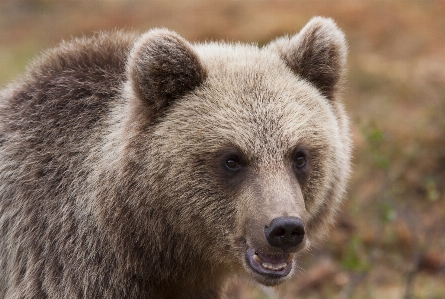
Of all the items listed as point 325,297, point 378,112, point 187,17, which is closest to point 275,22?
point 187,17

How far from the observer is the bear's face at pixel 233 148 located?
469 cm

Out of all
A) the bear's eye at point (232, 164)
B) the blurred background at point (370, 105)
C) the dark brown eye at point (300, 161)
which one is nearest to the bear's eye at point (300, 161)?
the dark brown eye at point (300, 161)

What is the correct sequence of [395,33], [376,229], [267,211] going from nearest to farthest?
[267,211]
[376,229]
[395,33]

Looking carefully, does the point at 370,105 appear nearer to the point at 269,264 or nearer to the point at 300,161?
the point at 300,161

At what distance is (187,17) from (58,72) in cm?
1356

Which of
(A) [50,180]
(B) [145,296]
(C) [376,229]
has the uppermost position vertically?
(A) [50,180]

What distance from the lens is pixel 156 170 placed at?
15.9ft

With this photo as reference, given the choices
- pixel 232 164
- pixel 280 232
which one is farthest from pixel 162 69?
pixel 280 232

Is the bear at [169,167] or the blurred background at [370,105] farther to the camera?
the blurred background at [370,105]

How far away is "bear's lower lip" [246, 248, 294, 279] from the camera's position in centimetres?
469

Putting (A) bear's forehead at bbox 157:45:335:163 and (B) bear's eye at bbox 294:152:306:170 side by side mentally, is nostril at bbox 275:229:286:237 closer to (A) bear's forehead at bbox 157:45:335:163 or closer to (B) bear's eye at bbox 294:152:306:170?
(A) bear's forehead at bbox 157:45:335:163

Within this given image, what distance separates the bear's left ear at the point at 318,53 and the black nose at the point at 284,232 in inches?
55.4

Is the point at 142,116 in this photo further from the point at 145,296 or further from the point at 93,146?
the point at 145,296

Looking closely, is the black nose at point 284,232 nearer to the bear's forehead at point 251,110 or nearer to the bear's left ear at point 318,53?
the bear's forehead at point 251,110
